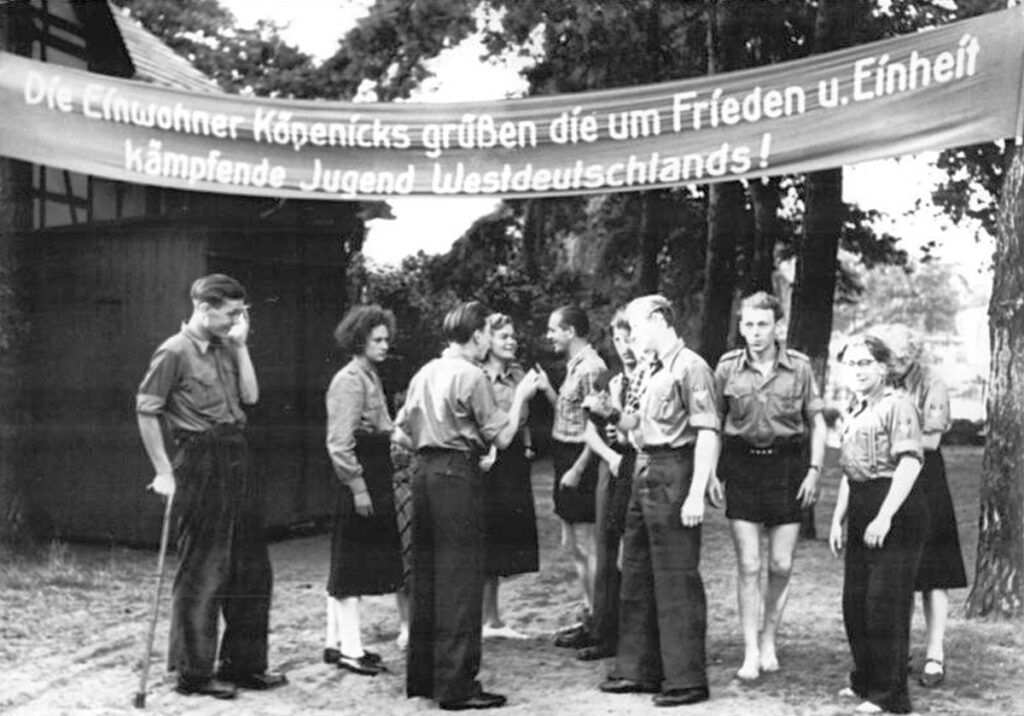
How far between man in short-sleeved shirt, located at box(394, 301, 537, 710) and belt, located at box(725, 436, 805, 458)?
3.47 ft

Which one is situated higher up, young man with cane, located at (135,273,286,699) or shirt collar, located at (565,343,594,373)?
shirt collar, located at (565,343,594,373)

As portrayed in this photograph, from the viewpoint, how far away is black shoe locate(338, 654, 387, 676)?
19.5 feet

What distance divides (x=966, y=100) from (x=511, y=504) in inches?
125

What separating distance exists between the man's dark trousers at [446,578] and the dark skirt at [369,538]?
0.52 metres

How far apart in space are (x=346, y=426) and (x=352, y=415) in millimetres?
66

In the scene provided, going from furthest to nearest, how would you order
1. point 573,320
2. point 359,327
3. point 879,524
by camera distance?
point 573,320 → point 359,327 → point 879,524

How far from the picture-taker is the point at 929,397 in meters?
5.56

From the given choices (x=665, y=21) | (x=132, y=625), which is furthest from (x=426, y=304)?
(x=132, y=625)

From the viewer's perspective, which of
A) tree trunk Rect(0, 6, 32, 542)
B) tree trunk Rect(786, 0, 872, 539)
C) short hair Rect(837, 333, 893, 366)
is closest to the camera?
Result: short hair Rect(837, 333, 893, 366)

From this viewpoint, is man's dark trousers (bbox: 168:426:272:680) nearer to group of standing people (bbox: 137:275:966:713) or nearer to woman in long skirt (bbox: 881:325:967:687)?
group of standing people (bbox: 137:275:966:713)

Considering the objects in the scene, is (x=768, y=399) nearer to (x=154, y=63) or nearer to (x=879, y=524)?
(x=879, y=524)

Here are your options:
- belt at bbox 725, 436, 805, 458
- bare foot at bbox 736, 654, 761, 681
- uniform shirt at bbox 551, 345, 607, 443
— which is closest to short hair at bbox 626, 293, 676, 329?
belt at bbox 725, 436, 805, 458

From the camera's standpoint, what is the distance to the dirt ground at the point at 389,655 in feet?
17.6

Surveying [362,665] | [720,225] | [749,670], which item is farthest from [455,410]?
[720,225]
